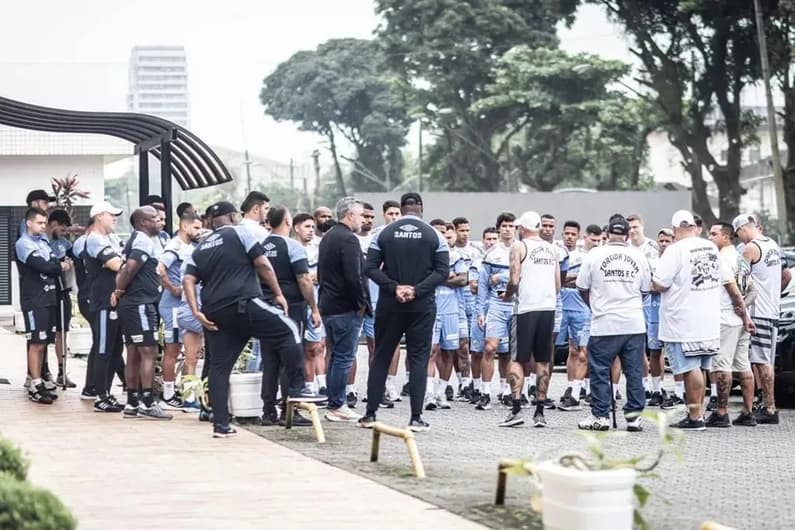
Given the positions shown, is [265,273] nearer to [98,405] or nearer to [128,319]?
[128,319]

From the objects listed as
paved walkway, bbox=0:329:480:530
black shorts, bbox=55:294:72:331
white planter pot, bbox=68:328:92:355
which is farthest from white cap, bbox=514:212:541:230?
white planter pot, bbox=68:328:92:355

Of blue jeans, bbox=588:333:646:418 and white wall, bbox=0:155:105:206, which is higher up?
white wall, bbox=0:155:105:206

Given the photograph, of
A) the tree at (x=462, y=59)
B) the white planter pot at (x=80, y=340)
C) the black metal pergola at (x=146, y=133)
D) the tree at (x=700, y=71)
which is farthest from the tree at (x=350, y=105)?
the black metal pergola at (x=146, y=133)

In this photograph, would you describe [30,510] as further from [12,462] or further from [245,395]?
[245,395]

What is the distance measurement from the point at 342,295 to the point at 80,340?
952 cm

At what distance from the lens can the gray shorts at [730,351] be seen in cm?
1463

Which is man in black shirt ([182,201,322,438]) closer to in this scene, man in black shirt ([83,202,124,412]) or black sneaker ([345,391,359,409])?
man in black shirt ([83,202,124,412])

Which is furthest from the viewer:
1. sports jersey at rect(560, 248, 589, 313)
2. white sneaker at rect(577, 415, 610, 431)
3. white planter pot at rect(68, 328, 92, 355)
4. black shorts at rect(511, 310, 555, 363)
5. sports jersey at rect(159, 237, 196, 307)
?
white planter pot at rect(68, 328, 92, 355)

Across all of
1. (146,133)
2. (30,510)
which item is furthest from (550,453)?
(146,133)

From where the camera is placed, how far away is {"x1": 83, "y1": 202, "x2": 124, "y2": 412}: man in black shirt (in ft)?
49.0

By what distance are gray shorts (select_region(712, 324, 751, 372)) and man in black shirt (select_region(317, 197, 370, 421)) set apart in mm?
3418

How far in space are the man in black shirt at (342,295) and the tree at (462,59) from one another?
188ft

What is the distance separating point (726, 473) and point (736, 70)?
138ft

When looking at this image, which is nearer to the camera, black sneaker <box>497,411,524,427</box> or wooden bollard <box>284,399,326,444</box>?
wooden bollard <box>284,399,326,444</box>
